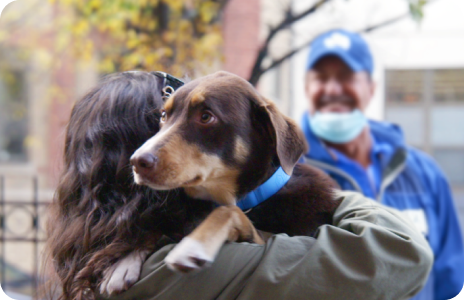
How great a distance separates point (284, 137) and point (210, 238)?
1.67ft

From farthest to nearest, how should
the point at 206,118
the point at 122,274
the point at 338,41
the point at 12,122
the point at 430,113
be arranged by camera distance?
the point at 12,122 < the point at 430,113 < the point at 338,41 < the point at 206,118 < the point at 122,274

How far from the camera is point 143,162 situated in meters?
1.51

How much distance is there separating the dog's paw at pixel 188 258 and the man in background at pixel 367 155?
1.91m

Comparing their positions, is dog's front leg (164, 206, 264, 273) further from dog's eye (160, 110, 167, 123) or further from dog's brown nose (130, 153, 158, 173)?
dog's eye (160, 110, 167, 123)

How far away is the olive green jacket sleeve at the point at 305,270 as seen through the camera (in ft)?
4.75

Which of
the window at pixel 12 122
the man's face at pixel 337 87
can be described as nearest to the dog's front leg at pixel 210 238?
the man's face at pixel 337 87

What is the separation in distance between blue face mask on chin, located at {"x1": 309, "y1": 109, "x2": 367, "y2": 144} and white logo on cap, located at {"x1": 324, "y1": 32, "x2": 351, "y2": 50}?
21.8 inches

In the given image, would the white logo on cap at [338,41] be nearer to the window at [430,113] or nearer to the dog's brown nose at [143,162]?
the dog's brown nose at [143,162]

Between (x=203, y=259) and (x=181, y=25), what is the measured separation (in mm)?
3806

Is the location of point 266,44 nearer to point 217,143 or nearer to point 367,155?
point 367,155

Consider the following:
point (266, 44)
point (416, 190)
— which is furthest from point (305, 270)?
point (266, 44)

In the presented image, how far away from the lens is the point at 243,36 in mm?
5699

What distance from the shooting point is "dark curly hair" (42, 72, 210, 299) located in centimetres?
167

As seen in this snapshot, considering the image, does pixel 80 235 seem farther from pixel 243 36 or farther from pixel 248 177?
pixel 243 36
